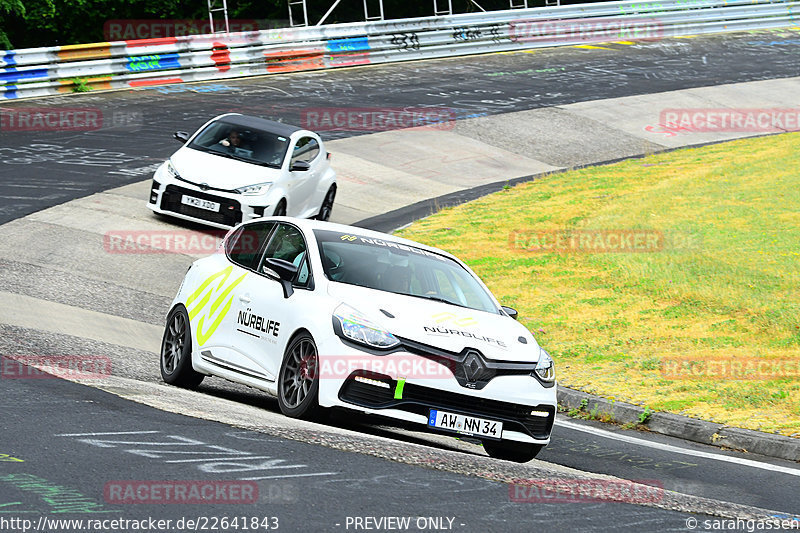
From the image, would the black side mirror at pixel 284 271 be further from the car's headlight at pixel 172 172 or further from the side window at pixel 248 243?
the car's headlight at pixel 172 172

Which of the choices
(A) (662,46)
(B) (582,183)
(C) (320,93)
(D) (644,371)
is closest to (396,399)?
(D) (644,371)

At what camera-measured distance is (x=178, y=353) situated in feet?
33.8

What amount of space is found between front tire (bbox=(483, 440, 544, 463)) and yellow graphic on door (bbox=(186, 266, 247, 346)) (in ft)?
8.54

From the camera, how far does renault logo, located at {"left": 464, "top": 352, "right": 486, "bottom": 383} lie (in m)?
8.19

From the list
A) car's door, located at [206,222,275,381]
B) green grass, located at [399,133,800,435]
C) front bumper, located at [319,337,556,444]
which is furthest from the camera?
green grass, located at [399,133,800,435]

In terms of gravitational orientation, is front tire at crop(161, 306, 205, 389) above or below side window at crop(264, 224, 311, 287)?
below

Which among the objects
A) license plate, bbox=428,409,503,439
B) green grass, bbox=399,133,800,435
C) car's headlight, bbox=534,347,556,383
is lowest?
green grass, bbox=399,133,800,435

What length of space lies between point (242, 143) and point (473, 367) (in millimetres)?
11375

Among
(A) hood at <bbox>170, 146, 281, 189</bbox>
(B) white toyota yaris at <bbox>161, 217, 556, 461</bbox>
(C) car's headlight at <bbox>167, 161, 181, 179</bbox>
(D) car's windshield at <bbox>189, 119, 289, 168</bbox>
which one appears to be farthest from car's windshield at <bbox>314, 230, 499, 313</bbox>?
(D) car's windshield at <bbox>189, 119, 289, 168</bbox>

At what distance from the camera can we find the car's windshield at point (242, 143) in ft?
61.0

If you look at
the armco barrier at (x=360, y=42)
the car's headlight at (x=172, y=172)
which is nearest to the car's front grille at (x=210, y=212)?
the car's headlight at (x=172, y=172)

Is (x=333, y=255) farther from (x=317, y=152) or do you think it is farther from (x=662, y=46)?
(x=662, y=46)

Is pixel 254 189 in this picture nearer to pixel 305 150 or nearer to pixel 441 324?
pixel 305 150

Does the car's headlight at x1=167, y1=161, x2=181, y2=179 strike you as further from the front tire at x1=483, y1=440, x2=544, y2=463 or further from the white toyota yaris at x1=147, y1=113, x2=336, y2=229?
the front tire at x1=483, y1=440, x2=544, y2=463
